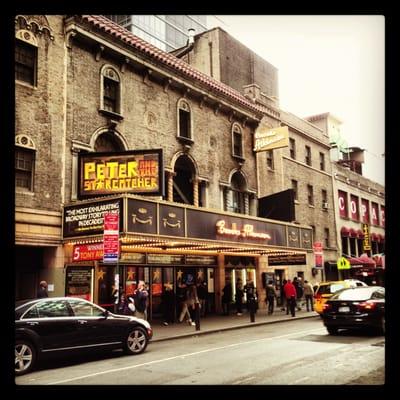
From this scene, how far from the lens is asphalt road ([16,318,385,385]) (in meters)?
8.95

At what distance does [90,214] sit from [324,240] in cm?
2377

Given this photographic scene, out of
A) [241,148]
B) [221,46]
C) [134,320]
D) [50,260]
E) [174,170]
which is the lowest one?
[134,320]

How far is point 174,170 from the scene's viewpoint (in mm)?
24328

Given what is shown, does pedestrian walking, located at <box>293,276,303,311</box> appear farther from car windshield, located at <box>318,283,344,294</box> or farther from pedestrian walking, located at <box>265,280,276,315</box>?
car windshield, located at <box>318,283,344,294</box>

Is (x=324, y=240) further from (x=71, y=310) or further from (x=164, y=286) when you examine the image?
(x=71, y=310)

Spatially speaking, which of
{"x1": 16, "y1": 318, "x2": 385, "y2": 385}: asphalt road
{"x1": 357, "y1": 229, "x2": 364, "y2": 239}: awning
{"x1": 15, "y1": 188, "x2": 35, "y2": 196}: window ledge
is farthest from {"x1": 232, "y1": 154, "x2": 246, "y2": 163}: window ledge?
{"x1": 357, "y1": 229, "x2": 364, "y2": 239}: awning

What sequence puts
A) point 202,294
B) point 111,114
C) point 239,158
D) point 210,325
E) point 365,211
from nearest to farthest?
point 210,325, point 111,114, point 202,294, point 239,158, point 365,211

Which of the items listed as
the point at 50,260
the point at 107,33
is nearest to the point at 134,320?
the point at 50,260

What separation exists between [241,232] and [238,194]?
5.74m

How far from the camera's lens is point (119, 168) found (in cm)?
1828

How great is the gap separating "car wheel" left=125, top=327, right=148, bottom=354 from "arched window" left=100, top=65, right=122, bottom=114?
10.4 meters

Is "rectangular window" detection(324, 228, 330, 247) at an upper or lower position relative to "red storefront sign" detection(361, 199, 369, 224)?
lower

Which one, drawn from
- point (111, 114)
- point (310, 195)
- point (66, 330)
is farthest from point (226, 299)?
point (310, 195)

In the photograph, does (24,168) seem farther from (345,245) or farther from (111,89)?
(345,245)
